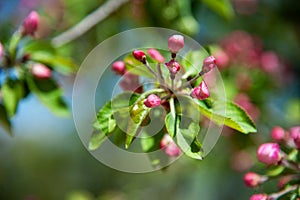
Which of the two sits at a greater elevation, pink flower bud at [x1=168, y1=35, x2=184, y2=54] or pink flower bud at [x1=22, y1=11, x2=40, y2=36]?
pink flower bud at [x1=22, y1=11, x2=40, y2=36]

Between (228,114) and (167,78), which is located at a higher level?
(167,78)

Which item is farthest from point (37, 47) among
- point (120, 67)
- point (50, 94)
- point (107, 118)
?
point (107, 118)

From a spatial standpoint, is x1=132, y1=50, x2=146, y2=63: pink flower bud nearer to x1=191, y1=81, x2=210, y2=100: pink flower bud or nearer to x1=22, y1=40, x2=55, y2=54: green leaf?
x1=191, y1=81, x2=210, y2=100: pink flower bud

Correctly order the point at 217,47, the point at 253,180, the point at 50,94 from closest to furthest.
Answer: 1. the point at 253,180
2. the point at 50,94
3. the point at 217,47

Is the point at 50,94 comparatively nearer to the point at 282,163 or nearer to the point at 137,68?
the point at 137,68

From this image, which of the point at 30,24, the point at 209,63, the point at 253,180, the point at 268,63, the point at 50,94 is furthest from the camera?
the point at 268,63

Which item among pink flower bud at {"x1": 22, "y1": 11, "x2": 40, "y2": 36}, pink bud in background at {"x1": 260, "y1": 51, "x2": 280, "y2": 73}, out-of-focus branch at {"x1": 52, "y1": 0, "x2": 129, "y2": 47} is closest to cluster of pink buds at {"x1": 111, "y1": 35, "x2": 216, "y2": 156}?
pink flower bud at {"x1": 22, "y1": 11, "x2": 40, "y2": 36}
